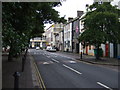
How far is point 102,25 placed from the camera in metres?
25.6

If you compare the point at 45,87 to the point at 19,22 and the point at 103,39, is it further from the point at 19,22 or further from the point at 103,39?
the point at 103,39

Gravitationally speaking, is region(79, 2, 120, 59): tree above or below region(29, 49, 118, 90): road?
above

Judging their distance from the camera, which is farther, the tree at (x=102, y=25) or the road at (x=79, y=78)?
the tree at (x=102, y=25)

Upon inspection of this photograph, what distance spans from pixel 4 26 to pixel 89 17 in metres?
18.2

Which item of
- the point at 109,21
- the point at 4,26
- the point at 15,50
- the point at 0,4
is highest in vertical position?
the point at 109,21

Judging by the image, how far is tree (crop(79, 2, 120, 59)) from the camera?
24.6 metres

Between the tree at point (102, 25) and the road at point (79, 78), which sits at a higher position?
the tree at point (102, 25)

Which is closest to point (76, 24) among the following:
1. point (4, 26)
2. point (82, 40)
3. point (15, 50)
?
point (82, 40)

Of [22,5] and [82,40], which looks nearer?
[22,5]

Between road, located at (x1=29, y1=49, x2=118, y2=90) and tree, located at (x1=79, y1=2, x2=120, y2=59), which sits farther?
tree, located at (x1=79, y1=2, x2=120, y2=59)

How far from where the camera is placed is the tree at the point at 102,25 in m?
24.6

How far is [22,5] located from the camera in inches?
360

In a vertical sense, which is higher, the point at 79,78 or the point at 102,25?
the point at 102,25

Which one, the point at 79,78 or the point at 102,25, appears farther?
the point at 102,25
